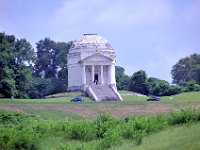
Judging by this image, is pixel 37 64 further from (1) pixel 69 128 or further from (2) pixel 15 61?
(1) pixel 69 128

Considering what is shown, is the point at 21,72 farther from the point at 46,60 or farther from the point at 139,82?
Answer: the point at 46,60

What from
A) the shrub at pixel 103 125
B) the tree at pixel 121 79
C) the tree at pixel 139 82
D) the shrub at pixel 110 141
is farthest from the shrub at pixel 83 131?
the tree at pixel 121 79

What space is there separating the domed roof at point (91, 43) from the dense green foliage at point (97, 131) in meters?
61.2

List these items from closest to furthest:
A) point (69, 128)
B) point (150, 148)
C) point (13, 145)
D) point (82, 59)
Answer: point (150, 148) < point (13, 145) < point (69, 128) < point (82, 59)

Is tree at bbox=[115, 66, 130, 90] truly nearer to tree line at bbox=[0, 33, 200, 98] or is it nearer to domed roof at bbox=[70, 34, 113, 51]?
tree line at bbox=[0, 33, 200, 98]

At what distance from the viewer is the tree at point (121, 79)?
102875 mm

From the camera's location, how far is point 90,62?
92.9 m

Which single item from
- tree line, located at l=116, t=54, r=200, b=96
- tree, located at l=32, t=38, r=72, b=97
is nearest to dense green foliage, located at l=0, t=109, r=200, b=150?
tree line, located at l=116, t=54, r=200, b=96

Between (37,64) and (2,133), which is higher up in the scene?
(37,64)

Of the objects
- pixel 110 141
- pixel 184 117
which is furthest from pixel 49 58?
pixel 110 141

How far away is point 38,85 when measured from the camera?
342 feet

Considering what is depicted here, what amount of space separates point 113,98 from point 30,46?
1626 centimetres

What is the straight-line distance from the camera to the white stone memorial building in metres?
92.6

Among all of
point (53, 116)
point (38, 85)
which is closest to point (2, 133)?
point (53, 116)
